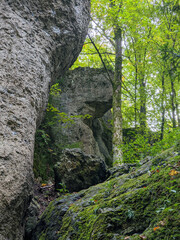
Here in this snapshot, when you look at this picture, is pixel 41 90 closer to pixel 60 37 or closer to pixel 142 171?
pixel 60 37

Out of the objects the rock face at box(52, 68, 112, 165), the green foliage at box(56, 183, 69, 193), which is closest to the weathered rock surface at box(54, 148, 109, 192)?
the green foliage at box(56, 183, 69, 193)

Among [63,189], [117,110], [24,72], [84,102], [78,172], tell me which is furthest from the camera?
[84,102]

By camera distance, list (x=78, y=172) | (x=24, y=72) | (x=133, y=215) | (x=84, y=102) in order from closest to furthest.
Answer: (x=133, y=215) → (x=24, y=72) → (x=78, y=172) → (x=84, y=102)

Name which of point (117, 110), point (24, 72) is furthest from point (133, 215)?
point (117, 110)

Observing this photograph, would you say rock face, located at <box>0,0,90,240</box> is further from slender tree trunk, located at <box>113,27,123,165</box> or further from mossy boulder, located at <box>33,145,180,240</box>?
slender tree trunk, located at <box>113,27,123,165</box>

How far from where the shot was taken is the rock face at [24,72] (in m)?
3.58

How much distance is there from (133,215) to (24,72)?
337cm

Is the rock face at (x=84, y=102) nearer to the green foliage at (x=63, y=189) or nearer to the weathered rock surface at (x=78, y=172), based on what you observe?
the weathered rock surface at (x=78, y=172)

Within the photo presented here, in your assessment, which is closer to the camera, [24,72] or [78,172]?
[24,72]

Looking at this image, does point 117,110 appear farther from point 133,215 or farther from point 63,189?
point 133,215

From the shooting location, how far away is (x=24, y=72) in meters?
4.61

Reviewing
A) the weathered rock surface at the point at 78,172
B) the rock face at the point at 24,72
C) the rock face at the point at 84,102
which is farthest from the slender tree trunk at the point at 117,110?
the rock face at the point at 24,72

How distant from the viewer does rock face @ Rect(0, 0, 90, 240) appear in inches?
141

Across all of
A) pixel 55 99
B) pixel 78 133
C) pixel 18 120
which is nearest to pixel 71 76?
pixel 55 99
